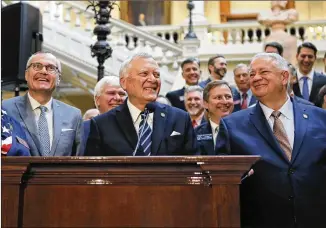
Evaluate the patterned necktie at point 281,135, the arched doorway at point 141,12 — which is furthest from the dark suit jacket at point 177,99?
the arched doorway at point 141,12

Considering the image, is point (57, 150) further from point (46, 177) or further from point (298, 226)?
point (298, 226)

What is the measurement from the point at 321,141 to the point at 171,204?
1240 millimetres

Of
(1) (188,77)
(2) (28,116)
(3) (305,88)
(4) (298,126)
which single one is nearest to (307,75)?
(3) (305,88)

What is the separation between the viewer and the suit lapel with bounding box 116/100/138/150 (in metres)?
3.18

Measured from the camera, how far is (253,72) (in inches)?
130

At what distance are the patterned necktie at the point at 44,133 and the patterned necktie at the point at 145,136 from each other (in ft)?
2.23

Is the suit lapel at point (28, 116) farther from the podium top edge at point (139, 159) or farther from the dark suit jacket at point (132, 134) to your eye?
the podium top edge at point (139, 159)

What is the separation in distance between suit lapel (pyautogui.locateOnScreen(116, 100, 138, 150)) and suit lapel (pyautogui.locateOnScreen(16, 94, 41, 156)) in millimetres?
594

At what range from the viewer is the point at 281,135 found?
318 centimetres

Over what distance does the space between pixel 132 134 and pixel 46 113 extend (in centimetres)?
81

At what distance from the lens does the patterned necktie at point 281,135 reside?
313cm

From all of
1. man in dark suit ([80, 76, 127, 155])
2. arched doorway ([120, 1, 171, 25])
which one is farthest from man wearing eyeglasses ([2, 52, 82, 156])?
arched doorway ([120, 1, 171, 25])

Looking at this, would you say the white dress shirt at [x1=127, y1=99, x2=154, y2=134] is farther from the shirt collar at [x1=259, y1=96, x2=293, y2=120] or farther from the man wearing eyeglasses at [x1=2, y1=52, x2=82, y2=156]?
the shirt collar at [x1=259, y1=96, x2=293, y2=120]

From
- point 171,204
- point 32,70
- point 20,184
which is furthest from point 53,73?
point 171,204
